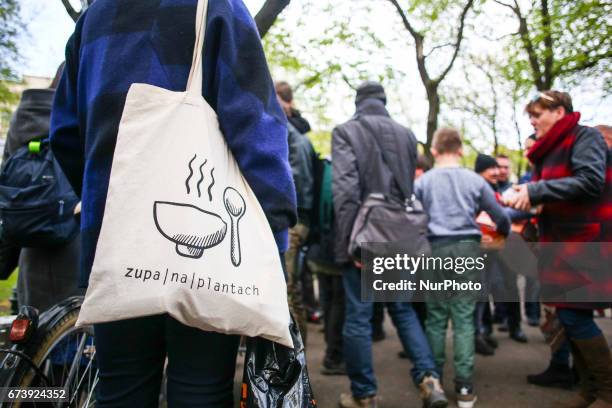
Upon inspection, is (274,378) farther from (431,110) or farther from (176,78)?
(431,110)

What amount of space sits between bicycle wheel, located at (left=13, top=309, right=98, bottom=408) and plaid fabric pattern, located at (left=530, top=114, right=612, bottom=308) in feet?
9.10

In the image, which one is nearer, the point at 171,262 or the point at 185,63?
the point at 171,262

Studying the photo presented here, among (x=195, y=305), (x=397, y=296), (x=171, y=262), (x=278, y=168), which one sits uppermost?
(x=278, y=168)

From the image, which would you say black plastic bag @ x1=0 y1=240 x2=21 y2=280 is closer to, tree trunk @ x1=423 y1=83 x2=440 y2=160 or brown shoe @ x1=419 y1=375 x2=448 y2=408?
brown shoe @ x1=419 y1=375 x2=448 y2=408

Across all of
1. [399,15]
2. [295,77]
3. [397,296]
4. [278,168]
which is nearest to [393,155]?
[397,296]

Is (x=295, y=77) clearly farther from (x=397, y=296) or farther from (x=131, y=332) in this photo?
(x=131, y=332)

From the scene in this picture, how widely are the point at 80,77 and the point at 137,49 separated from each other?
27cm

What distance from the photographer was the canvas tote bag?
1139 mm

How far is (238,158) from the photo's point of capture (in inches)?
54.1

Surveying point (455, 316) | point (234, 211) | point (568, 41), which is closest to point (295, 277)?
point (455, 316)

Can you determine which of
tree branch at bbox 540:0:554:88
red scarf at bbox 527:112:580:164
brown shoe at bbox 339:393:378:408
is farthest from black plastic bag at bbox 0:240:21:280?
tree branch at bbox 540:0:554:88

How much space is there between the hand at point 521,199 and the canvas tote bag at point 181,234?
2.30 m

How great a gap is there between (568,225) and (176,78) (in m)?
2.74

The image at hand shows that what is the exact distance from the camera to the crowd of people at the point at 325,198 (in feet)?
4.47
